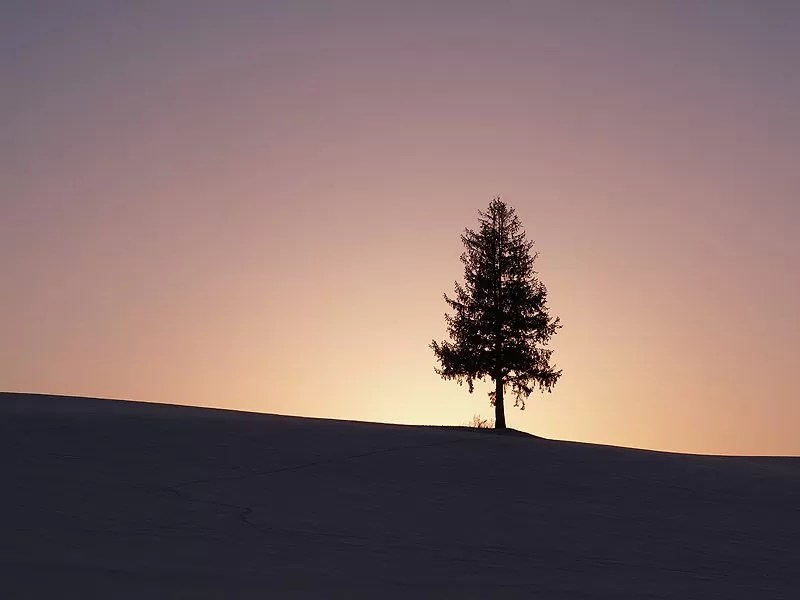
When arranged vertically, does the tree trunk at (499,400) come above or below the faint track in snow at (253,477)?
above

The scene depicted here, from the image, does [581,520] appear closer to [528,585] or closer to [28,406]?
[528,585]

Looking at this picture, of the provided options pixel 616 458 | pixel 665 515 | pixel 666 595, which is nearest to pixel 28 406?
pixel 616 458

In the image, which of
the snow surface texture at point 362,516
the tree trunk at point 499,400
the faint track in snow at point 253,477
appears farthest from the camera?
the tree trunk at point 499,400

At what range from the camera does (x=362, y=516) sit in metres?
8.83

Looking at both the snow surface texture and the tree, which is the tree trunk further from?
the snow surface texture

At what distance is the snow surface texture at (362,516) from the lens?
655 cm

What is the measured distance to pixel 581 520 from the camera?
950cm

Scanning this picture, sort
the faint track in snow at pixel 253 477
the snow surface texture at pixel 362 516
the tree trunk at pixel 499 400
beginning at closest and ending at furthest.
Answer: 1. the snow surface texture at pixel 362 516
2. the faint track in snow at pixel 253 477
3. the tree trunk at pixel 499 400

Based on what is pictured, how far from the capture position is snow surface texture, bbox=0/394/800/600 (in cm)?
655

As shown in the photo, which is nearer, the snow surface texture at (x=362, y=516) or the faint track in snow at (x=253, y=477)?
the snow surface texture at (x=362, y=516)

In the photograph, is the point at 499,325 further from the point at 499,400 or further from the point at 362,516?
the point at 362,516

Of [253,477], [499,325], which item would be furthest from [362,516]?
[499,325]

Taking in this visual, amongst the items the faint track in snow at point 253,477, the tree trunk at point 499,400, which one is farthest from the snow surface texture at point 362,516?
the tree trunk at point 499,400

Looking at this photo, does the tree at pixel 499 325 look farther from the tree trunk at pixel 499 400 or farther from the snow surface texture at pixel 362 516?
the snow surface texture at pixel 362 516
